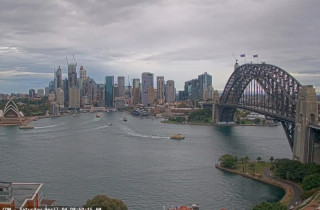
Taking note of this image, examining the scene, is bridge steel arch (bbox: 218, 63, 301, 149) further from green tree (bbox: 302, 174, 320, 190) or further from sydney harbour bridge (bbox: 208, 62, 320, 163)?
green tree (bbox: 302, 174, 320, 190)

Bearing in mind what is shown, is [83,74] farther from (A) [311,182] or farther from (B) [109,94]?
(A) [311,182]

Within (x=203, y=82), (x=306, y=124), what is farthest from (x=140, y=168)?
(x=203, y=82)

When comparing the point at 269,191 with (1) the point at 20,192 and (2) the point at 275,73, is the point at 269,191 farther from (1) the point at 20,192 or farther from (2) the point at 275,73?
(2) the point at 275,73

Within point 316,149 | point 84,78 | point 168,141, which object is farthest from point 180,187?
point 84,78

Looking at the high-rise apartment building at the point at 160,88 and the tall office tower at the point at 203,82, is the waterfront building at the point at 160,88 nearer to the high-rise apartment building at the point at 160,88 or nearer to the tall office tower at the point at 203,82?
the high-rise apartment building at the point at 160,88

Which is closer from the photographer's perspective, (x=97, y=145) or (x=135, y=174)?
(x=135, y=174)

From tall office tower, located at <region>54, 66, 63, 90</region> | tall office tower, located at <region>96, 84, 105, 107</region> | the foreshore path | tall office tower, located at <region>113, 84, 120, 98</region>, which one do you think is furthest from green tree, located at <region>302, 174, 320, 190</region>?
tall office tower, located at <region>54, 66, 63, 90</region>

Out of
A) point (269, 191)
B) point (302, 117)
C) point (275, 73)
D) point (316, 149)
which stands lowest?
point (269, 191)
